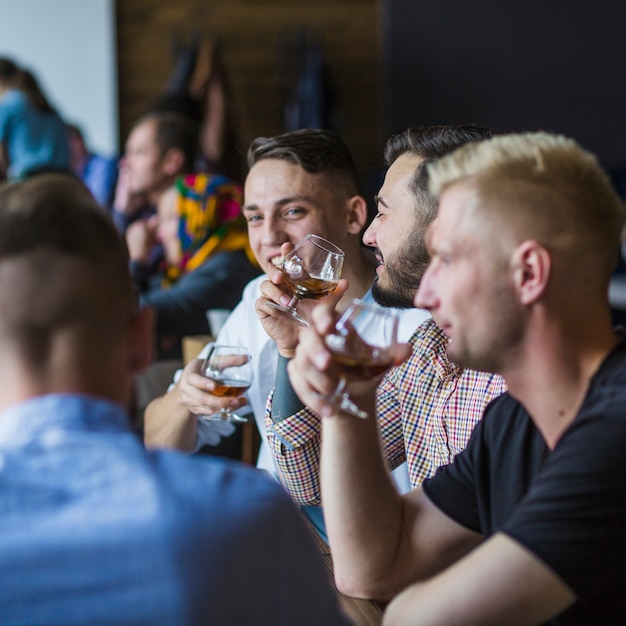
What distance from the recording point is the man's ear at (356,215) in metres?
2.28

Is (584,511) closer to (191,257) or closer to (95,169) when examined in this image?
(191,257)

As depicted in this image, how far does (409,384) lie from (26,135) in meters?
3.30

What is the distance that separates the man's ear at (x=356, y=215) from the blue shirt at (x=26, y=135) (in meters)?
2.50

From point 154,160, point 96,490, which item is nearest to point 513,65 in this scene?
point 154,160

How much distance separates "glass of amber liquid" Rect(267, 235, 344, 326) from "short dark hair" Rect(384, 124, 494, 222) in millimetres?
200

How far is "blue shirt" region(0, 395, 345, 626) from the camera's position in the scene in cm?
76

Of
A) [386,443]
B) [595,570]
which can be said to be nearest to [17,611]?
[595,570]

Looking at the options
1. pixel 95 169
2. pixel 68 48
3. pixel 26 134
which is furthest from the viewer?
pixel 68 48

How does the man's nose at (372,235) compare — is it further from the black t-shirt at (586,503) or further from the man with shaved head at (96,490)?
the man with shaved head at (96,490)

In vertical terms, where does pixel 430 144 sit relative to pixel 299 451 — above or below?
above

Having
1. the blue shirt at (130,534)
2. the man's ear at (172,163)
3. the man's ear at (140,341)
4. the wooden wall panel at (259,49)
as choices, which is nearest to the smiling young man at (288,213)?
the man's ear at (140,341)

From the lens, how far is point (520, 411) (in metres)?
1.24

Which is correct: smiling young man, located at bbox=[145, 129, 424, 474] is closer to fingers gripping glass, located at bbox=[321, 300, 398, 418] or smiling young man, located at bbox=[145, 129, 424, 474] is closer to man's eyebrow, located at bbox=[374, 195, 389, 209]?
man's eyebrow, located at bbox=[374, 195, 389, 209]

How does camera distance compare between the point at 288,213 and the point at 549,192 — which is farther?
the point at 288,213
